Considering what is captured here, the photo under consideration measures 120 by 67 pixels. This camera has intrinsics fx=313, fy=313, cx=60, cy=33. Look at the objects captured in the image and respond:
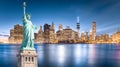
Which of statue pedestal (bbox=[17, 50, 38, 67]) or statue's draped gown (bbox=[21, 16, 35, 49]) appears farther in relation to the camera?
statue's draped gown (bbox=[21, 16, 35, 49])

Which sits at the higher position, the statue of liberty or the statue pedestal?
the statue of liberty

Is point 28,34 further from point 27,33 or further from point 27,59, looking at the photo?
point 27,59

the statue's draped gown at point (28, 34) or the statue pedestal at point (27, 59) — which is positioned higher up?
the statue's draped gown at point (28, 34)

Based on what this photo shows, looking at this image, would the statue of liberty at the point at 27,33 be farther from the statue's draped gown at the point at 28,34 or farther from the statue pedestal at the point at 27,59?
the statue pedestal at the point at 27,59

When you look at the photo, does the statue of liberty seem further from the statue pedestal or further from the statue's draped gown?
the statue pedestal

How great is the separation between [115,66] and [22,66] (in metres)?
44.5

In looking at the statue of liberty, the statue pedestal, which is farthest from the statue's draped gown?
the statue pedestal

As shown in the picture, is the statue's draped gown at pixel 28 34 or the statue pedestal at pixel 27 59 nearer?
the statue pedestal at pixel 27 59

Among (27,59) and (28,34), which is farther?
(28,34)

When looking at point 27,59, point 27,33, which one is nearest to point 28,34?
point 27,33

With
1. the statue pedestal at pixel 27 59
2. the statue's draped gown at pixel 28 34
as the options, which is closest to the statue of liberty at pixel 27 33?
the statue's draped gown at pixel 28 34

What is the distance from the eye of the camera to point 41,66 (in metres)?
61.4

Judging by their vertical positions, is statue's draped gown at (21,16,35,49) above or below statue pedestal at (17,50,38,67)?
above

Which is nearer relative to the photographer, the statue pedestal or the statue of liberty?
the statue pedestal
